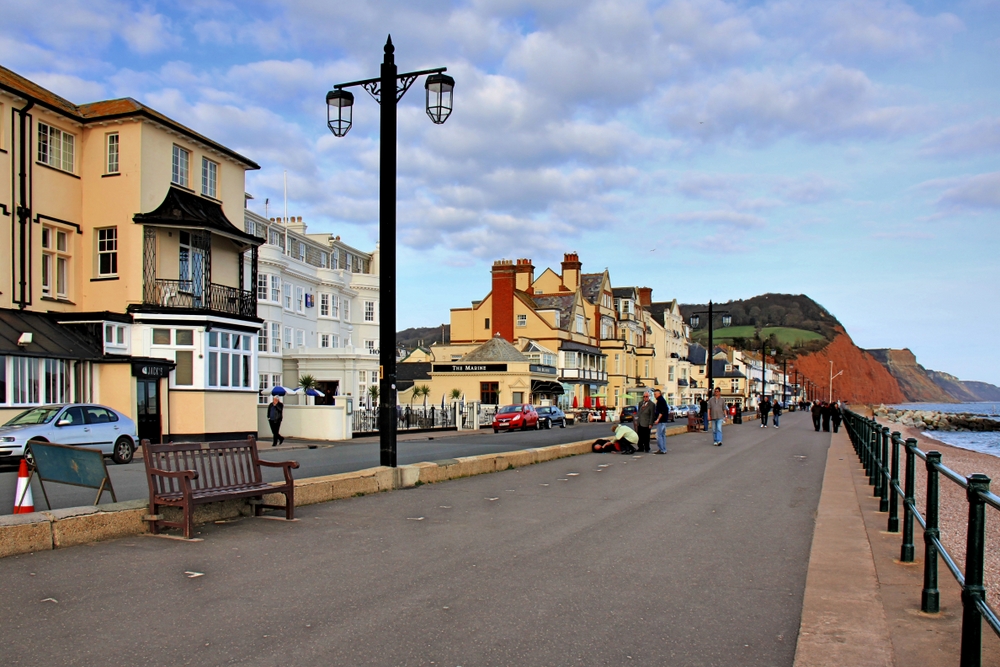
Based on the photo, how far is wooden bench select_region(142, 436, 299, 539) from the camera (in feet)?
25.6

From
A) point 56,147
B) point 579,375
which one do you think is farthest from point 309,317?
point 579,375

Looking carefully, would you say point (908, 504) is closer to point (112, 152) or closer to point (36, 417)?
point (36, 417)

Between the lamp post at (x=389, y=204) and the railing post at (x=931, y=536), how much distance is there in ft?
24.4

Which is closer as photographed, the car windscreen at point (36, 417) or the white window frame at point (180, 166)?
the car windscreen at point (36, 417)

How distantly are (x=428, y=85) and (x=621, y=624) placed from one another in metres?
8.92

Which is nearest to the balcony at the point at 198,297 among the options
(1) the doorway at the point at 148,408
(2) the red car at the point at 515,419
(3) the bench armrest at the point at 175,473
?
(1) the doorway at the point at 148,408

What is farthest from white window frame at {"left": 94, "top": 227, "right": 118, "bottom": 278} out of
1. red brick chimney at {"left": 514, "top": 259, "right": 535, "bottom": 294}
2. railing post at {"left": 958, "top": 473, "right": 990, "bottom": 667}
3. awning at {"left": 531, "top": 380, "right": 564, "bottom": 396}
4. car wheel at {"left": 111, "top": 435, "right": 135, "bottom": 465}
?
red brick chimney at {"left": 514, "top": 259, "right": 535, "bottom": 294}

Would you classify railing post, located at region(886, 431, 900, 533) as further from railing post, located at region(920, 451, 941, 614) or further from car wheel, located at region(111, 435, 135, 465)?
car wheel, located at region(111, 435, 135, 465)

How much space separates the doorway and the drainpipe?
4125 mm

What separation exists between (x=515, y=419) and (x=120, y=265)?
21625 mm

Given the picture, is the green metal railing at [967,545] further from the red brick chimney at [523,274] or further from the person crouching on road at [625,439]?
the red brick chimney at [523,274]

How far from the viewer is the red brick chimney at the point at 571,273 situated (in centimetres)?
7800

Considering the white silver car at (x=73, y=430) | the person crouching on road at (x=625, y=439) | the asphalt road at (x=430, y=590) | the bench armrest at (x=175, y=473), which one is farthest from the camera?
the person crouching on road at (x=625, y=439)

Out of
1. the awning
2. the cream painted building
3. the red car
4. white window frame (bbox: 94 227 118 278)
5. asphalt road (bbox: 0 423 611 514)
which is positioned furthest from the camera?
the awning
